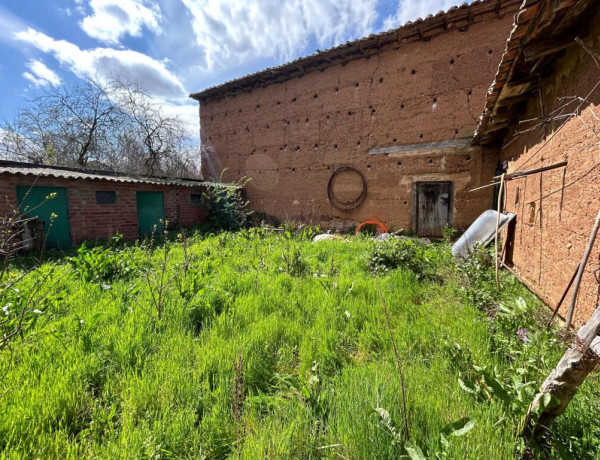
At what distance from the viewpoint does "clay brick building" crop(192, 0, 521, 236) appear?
25.2ft

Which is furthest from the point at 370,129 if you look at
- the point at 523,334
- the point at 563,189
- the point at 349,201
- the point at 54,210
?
the point at 54,210

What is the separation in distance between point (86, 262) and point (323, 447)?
13.7ft

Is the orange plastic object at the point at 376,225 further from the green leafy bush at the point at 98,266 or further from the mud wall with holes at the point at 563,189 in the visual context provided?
the green leafy bush at the point at 98,266

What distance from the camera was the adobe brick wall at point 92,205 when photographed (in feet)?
21.5

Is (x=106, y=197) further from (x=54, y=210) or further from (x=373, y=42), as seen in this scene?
(x=373, y=42)

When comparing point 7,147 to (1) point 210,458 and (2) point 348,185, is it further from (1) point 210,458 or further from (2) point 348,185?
(1) point 210,458

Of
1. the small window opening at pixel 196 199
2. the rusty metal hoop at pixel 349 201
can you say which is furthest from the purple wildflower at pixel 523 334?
the small window opening at pixel 196 199

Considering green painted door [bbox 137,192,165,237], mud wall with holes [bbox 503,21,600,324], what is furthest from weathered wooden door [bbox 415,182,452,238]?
green painted door [bbox 137,192,165,237]

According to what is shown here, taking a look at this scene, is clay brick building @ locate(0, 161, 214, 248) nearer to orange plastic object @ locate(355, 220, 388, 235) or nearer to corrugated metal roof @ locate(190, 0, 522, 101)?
corrugated metal roof @ locate(190, 0, 522, 101)

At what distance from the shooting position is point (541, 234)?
129 inches


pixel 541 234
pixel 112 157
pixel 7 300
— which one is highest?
pixel 112 157

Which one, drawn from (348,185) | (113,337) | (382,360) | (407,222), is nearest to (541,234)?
(382,360)

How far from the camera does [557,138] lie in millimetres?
3004

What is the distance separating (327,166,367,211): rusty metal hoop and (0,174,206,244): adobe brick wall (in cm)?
629
